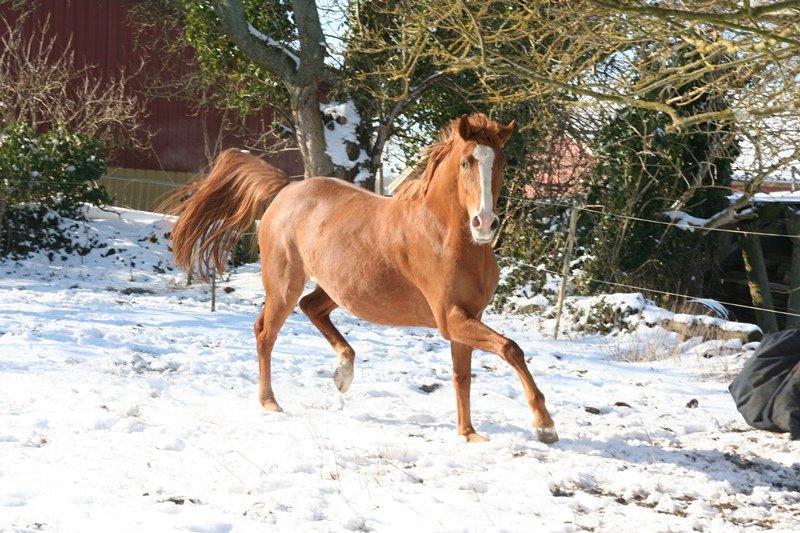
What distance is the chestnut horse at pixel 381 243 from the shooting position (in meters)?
4.76

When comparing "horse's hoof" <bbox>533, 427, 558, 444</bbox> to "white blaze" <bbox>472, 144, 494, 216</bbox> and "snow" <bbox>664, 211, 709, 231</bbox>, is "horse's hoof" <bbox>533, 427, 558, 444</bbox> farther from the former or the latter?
"snow" <bbox>664, 211, 709, 231</bbox>

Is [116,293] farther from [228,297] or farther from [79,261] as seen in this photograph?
[79,261]

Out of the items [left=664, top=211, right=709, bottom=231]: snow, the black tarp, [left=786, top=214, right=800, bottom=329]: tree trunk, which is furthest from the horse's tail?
[left=786, top=214, right=800, bottom=329]: tree trunk

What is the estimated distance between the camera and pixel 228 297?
11.7 meters

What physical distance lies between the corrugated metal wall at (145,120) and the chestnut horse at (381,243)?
38.0 feet

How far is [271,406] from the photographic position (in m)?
5.58

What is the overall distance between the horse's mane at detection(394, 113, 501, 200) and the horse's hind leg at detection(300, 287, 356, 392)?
1113mm

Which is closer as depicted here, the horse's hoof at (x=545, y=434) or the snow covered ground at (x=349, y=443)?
the snow covered ground at (x=349, y=443)

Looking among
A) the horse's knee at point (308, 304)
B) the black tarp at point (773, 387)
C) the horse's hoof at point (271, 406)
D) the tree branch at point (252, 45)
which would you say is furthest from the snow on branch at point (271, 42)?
the black tarp at point (773, 387)

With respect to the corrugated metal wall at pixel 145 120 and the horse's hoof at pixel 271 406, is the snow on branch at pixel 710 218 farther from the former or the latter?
the corrugated metal wall at pixel 145 120

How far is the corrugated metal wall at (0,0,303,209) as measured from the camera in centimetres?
1830

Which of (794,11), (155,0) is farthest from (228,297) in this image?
(794,11)

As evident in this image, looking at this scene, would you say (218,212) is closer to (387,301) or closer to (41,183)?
(387,301)

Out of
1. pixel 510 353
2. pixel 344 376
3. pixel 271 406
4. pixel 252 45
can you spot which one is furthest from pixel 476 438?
pixel 252 45
